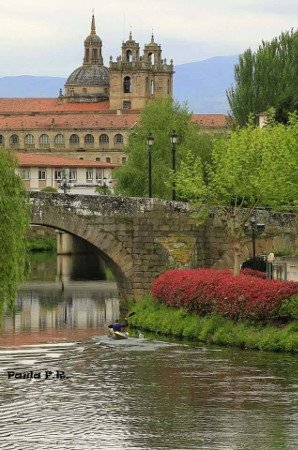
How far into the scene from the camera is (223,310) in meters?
58.7

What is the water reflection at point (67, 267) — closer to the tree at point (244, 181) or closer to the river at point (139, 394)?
the tree at point (244, 181)

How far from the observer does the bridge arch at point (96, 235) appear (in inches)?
2680

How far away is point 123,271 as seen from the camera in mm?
68875

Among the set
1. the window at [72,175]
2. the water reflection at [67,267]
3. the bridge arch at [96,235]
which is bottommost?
the water reflection at [67,267]

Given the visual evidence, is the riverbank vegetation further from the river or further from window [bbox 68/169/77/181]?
window [bbox 68/169/77/181]

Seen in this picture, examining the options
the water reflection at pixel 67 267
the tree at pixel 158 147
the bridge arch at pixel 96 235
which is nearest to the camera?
the bridge arch at pixel 96 235

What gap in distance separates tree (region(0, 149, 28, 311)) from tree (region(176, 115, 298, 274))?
16.8 m

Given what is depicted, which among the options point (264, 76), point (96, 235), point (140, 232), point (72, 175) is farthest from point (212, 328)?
point (72, 175)

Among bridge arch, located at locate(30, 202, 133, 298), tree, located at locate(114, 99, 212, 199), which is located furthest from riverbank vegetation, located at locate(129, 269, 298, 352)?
tree, located at locate(114, 99, 212, 199)

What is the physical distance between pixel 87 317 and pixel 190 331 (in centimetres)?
1220

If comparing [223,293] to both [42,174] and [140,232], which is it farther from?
[42,174]

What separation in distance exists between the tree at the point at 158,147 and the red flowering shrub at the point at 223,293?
110ft

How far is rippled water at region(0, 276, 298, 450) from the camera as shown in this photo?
1597 inches

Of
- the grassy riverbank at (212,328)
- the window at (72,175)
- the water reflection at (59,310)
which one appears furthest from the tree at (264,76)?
the window at (72,175)
